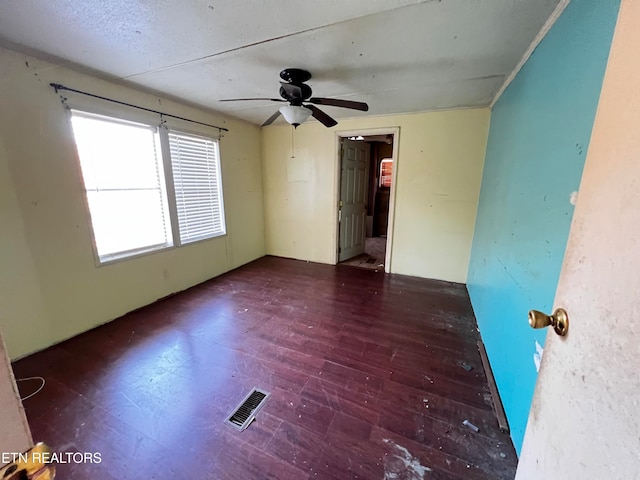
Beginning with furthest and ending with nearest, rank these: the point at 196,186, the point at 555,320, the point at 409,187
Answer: the point at 409,187 → the point at 196,186 → the point at 555,320

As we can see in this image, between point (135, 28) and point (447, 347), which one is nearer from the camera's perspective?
point (135, 28)

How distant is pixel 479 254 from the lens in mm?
2814

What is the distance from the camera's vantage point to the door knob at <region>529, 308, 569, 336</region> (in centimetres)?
64

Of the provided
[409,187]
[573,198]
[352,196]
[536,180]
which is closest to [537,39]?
[536,180]

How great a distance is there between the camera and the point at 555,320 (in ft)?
2.19

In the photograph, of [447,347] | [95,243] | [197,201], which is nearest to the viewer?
[447,347]

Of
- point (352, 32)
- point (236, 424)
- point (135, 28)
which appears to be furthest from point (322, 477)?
point (135, 28)

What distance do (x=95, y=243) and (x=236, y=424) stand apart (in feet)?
6.89

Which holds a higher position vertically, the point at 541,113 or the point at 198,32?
the point at 198,32

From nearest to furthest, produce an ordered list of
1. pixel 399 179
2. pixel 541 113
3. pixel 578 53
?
pixel 578 53 < pixel 541 113 < pixel 399 179

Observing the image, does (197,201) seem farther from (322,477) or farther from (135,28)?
(322,477)

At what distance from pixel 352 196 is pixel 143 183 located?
9.91 ft

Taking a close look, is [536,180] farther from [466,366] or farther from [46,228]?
[46,228]

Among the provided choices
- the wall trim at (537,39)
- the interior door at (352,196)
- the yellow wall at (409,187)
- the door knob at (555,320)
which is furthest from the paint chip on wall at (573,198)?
the interior door at (352,196)
